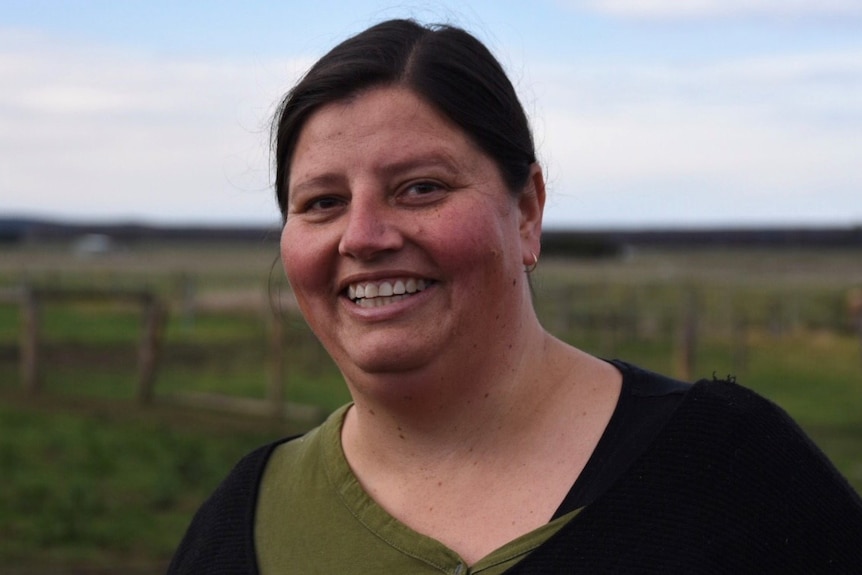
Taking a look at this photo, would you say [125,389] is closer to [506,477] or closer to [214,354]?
[214,354]

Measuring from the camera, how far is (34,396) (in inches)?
595

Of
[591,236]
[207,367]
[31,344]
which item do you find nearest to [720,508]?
[31,344]

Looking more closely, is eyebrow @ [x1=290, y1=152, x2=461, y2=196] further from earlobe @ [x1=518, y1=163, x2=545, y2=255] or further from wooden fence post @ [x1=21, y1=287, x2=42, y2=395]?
wooden fence post @ [x1=21, y1=287, x2=42, y2=395]

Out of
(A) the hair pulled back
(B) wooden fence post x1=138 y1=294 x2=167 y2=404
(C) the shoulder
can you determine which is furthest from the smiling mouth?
(B) wooden fence post x1=138 y1=294 x2=167 y2=404

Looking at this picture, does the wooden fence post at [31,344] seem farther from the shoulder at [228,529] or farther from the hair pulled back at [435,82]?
the hair pulled back at [435,82]

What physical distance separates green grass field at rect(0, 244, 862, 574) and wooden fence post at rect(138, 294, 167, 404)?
0.31 meters

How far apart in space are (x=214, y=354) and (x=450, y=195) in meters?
20.5

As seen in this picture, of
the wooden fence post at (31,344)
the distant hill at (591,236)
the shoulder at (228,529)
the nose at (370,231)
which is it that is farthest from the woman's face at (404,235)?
the wooden fence post at (31,344)

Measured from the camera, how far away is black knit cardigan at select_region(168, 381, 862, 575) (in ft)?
5.49

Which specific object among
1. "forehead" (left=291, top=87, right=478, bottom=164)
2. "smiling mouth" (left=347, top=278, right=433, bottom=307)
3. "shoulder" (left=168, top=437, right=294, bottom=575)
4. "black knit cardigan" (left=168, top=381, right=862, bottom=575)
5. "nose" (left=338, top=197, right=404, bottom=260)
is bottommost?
"shoulder" (left=168, top=437, right=294, bottom=575)

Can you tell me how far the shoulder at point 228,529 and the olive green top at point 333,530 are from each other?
16 mm

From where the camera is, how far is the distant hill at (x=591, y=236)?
47.1ft

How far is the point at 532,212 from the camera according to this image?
196 centimetres

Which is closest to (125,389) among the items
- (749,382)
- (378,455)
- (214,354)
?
(214,354)
